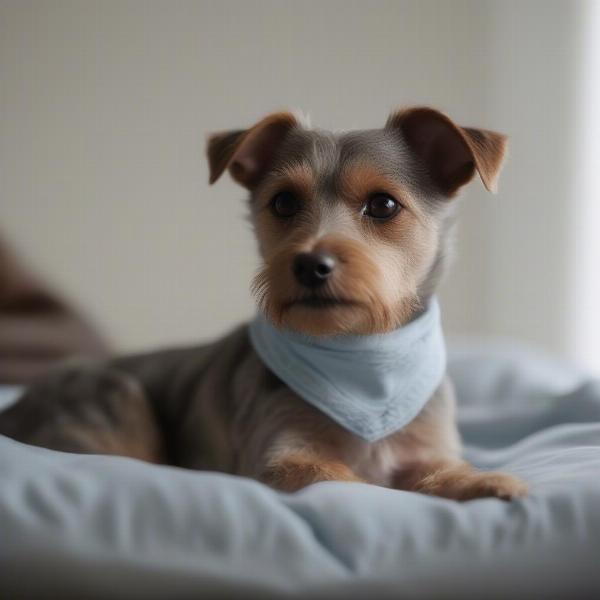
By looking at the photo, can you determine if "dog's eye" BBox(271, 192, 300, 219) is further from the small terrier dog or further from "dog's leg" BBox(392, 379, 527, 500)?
"dog's leg" BBox(392, 379, 527, 500)

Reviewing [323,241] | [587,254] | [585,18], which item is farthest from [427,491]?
[585,18]

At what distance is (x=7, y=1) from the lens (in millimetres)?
4949

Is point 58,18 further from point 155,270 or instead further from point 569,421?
point 569,421

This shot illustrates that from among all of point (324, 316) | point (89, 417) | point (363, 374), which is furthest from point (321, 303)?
point (89, 417)

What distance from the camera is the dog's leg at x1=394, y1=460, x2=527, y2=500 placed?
5.75 feet

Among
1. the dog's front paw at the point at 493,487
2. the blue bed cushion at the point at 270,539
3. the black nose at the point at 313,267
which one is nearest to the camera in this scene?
the blue bed cushion at the point at 270,539

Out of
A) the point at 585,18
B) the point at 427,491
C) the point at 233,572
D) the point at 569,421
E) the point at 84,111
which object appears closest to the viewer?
the point at 233,572

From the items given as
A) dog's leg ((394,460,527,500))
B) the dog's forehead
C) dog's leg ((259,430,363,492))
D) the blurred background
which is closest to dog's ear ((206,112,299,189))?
the dog's forehead

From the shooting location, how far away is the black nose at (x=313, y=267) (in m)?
1.94

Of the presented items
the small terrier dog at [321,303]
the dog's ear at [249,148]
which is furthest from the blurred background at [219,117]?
the dog's ear at [249,148]

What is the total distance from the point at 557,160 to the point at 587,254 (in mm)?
678

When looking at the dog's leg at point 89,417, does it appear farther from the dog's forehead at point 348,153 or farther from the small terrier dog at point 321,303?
the dog's forehead at point 348,153

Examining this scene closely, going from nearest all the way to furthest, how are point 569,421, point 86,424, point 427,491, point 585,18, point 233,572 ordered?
point 233,572 < point 427,491 < point 86,424 < point 569,421 < point 585,18

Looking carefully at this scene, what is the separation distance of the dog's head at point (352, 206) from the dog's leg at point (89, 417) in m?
0.81
